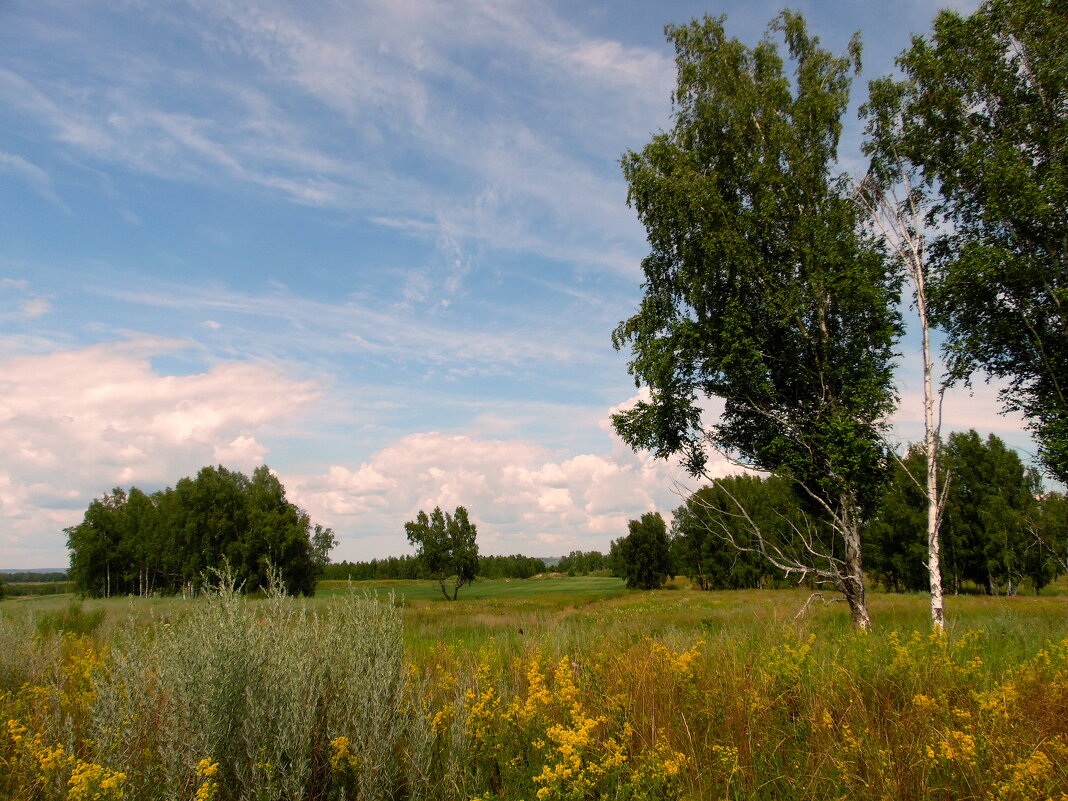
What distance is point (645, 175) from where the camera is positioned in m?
14.4

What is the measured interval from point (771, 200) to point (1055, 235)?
6254 mm

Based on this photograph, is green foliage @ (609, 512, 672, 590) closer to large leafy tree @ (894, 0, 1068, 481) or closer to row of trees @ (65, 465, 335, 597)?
row of trees @ (65, 465, 335, 597)

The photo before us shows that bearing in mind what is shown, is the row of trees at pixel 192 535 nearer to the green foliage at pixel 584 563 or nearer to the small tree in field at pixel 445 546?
the small tree in field at pixel 445 546

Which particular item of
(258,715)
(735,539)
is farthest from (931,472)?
(735,539)

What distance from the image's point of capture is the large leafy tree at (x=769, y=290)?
12445mm

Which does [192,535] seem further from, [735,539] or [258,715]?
[258,715]

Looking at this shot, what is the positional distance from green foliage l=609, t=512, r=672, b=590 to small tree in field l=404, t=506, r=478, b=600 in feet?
64.0

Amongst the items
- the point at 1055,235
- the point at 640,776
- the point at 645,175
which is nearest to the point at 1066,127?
the point at 1055,235

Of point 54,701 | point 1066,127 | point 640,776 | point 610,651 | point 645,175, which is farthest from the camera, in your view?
point 645,175

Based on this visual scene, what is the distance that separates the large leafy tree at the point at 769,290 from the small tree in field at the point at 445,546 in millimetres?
46721

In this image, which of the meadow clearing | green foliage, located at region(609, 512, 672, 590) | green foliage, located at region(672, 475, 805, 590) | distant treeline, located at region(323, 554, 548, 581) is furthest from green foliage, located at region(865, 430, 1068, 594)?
distant treeline, located at region(323, 554, 548, 581)

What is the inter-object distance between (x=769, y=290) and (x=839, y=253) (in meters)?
1.66

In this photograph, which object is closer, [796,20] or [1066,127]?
[1066,127]

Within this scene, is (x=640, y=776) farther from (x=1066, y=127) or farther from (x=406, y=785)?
(x=1066, y=127)
